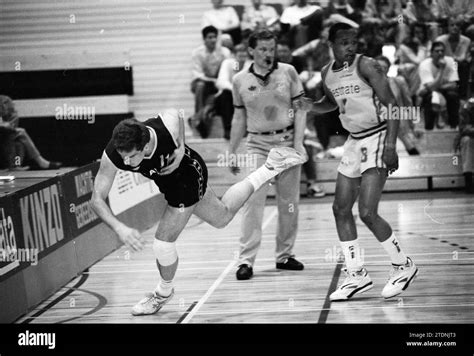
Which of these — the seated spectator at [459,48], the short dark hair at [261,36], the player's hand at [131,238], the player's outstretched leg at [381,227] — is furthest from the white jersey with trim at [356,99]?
the seated spectator at [459,48]

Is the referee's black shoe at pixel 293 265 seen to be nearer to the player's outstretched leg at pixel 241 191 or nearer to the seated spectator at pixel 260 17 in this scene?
the player's outstretched leg at pixel 241 191

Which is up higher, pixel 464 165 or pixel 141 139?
pixel 141 139

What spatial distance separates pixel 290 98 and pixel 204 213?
59.1 inches

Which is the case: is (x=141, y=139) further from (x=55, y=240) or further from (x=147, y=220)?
(x=147, y=220)

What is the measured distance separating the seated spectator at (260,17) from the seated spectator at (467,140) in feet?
6.70

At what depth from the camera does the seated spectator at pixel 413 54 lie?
10.3 meters

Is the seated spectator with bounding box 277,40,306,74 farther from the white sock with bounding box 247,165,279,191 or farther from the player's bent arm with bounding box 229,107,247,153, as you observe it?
the white sock with bounding box 247,165,279,191

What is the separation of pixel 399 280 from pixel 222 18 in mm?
4164

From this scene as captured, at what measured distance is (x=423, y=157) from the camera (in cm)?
1030

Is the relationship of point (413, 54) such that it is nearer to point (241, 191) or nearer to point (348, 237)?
point (241, 191)

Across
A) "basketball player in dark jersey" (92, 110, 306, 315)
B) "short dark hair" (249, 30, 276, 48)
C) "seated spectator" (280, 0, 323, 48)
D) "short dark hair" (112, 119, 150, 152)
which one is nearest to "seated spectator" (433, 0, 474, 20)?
"seated spectator" (280, 0, 323, 48)

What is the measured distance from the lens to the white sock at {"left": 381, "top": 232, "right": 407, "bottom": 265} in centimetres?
671

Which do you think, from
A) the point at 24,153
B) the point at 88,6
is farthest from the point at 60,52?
the point at 24,153

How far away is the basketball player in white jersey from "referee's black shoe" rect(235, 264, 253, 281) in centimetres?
104
